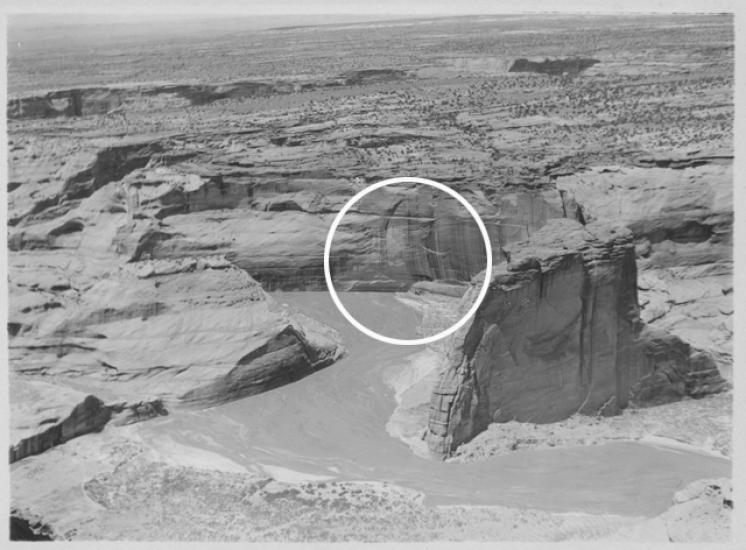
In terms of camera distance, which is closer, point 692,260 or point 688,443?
point 688,443

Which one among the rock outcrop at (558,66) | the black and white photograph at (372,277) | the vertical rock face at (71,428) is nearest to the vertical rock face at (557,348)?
the black and white photograph at (372,277)

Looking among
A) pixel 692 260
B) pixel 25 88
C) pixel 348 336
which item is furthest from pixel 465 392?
pixel 25 88

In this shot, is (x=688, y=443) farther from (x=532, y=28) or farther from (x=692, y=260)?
(x=532, y=28)

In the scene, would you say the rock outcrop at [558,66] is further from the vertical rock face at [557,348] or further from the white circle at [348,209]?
the vertical rock face at [557,348]

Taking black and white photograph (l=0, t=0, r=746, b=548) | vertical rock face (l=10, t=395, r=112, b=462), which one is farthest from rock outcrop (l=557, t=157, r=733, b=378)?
vertical rock face (l=10, t=395, r=112, b=462)

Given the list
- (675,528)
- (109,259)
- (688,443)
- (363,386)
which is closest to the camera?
(675,528)

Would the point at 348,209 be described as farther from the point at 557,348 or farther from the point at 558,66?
the point at 557,348
